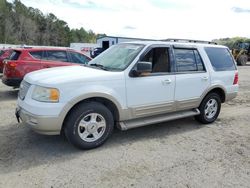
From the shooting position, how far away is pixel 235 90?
6.82m

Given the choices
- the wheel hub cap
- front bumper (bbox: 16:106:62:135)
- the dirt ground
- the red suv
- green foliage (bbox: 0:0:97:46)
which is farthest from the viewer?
green foliage (bbox: 0:0:97:46)

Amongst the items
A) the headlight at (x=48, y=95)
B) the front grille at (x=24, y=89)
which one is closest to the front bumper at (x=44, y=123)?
the headlight at (x=48, y=95)

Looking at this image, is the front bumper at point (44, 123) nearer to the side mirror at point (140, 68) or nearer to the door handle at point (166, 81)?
the side mirror at point (140, 68)

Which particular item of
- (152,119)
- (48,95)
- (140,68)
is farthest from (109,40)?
(48,95)

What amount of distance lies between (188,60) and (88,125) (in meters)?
2.66

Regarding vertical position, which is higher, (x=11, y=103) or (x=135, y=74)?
(x=135, y=74)

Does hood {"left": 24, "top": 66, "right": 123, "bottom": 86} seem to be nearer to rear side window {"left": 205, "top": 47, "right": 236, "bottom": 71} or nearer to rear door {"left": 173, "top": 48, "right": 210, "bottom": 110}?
rear door {"left": 173, "top": 48, "right": 210, "bottom": 110}

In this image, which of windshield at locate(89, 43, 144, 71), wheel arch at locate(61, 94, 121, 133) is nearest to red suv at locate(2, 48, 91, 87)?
windshield at locate(89, 43, 144, 71)

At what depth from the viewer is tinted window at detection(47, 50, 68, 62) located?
954cm

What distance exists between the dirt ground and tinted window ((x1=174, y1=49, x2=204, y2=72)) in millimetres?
1338

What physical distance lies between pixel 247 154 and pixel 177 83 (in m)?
1.84

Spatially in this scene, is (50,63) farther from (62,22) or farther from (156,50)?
(62,22)

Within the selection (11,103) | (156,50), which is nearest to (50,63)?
(11,103)

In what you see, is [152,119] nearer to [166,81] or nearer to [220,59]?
[166,81]
